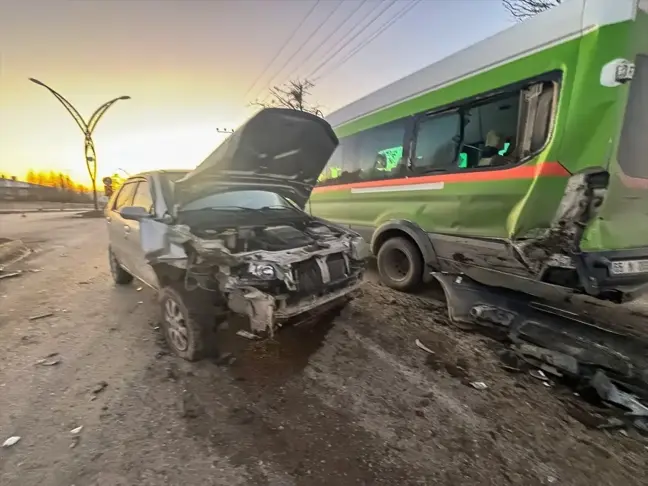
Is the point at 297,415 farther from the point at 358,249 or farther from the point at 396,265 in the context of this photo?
the point at 396,265

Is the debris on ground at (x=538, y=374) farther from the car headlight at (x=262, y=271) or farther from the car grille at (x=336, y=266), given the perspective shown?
the car headlight at (x=262, y=271)

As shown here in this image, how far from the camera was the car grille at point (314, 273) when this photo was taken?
3.07m

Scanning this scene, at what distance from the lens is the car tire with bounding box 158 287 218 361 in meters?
3.05

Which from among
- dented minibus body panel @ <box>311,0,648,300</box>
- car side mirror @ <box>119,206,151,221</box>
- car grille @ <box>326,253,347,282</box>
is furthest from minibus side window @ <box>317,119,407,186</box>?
car side mirror @ <box>119,206,151,221</box>

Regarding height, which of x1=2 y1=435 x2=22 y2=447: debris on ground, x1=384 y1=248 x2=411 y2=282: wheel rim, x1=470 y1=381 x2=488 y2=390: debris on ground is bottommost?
x1=2 y1=435 x2=22 y2=447: debris on ground

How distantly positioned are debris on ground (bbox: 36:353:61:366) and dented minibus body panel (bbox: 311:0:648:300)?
14.3 feet

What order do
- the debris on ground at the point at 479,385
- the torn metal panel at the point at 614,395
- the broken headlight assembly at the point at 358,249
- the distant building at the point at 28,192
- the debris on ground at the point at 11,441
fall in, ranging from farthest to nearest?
the distant building at the point at 28,192 → the broken headlight assembly at the point at 358,249 → the debris on ground at the point at 479,385 → the torn metal panel at the point at 614,395 → the debris on ground at the point at 11,441

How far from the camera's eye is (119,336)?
372cm

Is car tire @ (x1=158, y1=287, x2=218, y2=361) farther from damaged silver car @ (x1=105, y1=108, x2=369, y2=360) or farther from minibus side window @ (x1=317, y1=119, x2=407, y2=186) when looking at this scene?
minibus side window @ (x1=317, y1=119, x2=407, y2=186)

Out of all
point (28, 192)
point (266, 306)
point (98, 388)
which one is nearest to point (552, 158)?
point (266, 306)

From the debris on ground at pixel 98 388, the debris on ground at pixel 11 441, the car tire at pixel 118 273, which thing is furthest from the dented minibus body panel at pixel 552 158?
the car tire at pixel 118 273

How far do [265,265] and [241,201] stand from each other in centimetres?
159

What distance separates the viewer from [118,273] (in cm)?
552

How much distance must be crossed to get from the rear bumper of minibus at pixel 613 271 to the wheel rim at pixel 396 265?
238 cm
